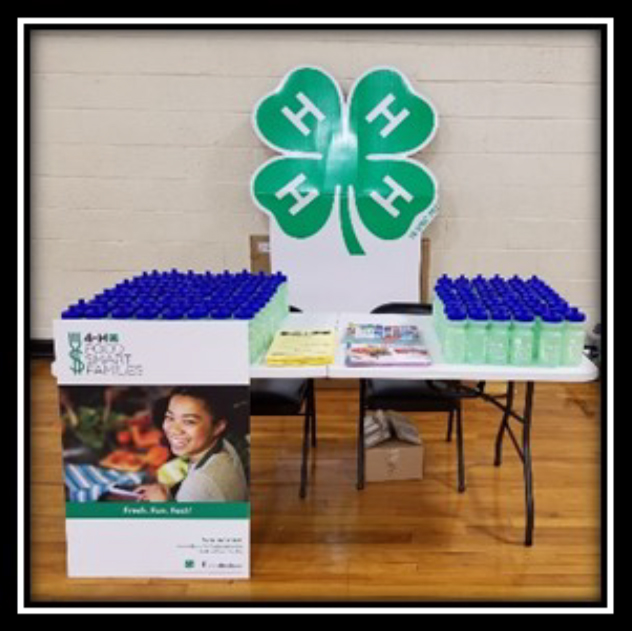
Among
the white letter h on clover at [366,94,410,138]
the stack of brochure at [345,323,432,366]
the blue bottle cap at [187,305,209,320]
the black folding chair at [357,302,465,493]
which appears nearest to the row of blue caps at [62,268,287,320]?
the blue bottle cap at [187,305,209,320]

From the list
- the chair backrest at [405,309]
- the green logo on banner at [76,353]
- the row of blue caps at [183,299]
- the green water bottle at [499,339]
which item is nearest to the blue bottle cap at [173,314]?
the row of blue caps at [183,299]

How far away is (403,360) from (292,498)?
0.92 meters

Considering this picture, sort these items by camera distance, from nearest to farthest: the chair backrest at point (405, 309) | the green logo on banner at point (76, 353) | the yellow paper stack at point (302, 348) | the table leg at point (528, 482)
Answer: the green logo on banner at point (76, 353) → the yellow paper stack at point (302, 348) → the table leg at point (528, 482) → the chair backrest at point (405, 309)

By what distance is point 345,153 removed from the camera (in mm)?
4387

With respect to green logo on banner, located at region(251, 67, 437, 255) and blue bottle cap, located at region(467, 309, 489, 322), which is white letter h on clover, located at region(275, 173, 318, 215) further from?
Answer: blue bottle cap, located at region(467, 309, 489, 322)

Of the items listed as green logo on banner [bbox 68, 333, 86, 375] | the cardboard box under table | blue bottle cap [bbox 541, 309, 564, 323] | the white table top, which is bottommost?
the cardboard box under table

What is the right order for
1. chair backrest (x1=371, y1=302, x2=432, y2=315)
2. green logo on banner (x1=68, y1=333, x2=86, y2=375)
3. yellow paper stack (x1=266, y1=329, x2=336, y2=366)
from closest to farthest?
green logo on banner (x1=68, y1=333, x2=86, y2=375), yellow paper stack (x1=266, y1=329, x2=336, y2=366), chair backrest (x1=371, y1=302, x2=432, y2=315)

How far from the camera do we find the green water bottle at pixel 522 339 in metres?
2.26

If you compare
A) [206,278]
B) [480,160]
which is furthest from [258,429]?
[480,160]

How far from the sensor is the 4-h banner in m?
4.36

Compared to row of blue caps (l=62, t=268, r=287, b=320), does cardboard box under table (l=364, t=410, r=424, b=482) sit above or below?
below

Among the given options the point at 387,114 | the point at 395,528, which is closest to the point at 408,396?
the point at 395,528

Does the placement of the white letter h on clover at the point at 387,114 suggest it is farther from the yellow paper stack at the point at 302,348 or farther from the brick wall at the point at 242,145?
the yellow paper stack at the point at 302,348

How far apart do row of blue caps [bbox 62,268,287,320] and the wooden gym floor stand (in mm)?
883
